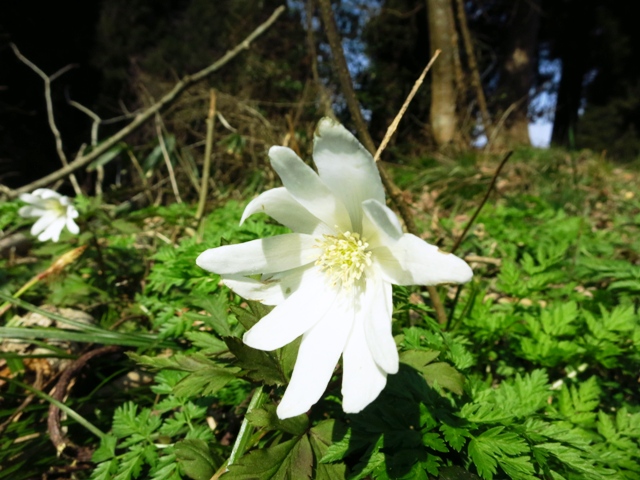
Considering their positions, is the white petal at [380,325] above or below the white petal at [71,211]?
above

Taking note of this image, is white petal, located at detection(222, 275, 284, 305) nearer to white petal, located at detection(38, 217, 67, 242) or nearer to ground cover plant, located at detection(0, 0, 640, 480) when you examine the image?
ground cover plant, located at detection(0, 0, 640, 480)

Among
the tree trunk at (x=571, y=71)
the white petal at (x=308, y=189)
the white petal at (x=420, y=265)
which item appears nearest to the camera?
the white petal at (x=420, y=265)

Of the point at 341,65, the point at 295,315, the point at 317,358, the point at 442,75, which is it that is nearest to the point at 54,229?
the point at 341,65

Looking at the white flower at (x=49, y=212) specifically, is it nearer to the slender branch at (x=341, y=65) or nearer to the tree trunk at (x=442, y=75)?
the slender branch at (x=341, y=65)

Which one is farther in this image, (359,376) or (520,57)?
(520,57)

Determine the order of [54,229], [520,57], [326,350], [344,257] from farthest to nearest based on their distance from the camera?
[520,57] → [54,229] → [344,257] → [326,350]

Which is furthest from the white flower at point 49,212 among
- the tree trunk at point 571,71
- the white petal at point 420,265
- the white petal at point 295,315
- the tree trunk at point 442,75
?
the tree trunk at point 571,71

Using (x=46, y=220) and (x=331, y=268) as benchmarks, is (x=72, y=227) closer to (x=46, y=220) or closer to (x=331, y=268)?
(x=46, y=220)
